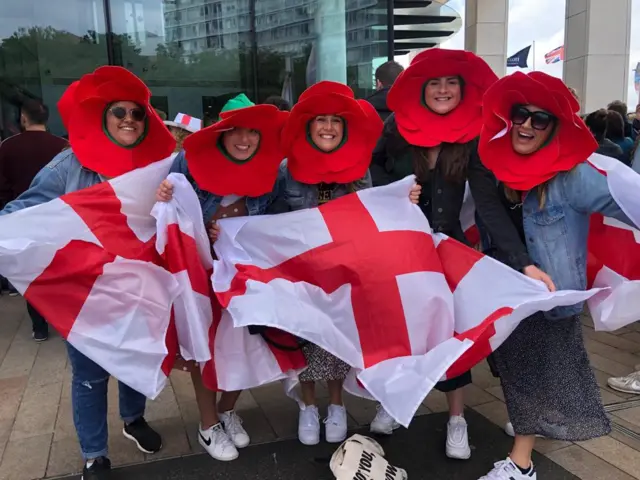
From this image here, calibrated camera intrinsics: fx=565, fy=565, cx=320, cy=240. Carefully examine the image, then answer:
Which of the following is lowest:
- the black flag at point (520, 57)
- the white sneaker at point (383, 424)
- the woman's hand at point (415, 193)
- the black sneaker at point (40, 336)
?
the black sneaker at point (40, 336)

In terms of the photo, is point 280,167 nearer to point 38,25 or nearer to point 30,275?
point 30,275

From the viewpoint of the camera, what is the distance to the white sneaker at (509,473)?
7.60 feet

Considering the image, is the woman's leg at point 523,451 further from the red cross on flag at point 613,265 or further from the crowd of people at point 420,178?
the red cross on flag at point 613,265

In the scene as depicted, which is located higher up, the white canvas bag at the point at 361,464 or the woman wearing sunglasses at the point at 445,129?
the woman wearing sunglasses at the point at 445,129

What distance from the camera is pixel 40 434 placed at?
2.93m

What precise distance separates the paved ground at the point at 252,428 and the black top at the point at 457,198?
103cm

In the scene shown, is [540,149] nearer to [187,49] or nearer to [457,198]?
[457,198]

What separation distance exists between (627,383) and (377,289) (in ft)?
6.49

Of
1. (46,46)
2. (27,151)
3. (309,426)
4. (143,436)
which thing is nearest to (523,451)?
(309,426)

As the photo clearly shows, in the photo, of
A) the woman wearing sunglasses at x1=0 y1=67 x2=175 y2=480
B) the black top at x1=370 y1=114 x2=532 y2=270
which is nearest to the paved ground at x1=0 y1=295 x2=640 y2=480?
the woman wearing sunglasses at x1=0 y1=67 x2=175 y2=480

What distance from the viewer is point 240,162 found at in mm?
2508

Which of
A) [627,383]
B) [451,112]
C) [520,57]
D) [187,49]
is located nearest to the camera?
[451,112]

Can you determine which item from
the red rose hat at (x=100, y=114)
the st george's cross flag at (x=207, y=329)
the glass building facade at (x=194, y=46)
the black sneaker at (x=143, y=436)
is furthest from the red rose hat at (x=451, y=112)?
the glass building facade at (x=194, y=46)

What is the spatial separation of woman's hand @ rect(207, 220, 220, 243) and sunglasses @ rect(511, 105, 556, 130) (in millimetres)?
1352
